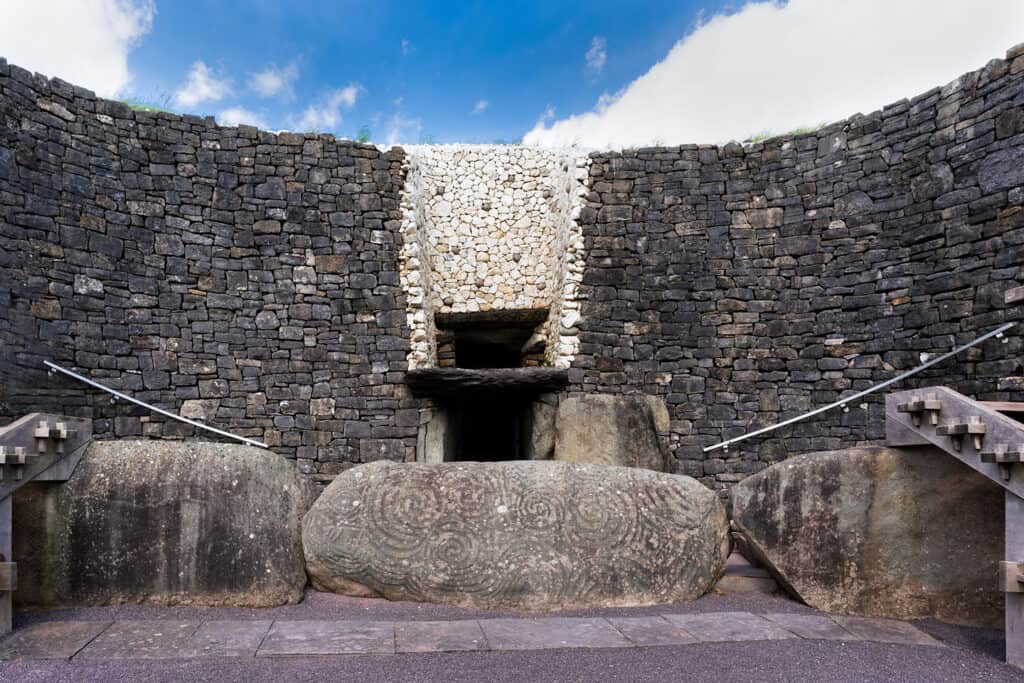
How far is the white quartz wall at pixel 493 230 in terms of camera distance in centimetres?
878

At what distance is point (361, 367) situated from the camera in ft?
27.5

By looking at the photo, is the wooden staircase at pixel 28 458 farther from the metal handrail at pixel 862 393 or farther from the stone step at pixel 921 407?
the metal handrail at pixel 862 393

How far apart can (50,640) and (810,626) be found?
14.2ft

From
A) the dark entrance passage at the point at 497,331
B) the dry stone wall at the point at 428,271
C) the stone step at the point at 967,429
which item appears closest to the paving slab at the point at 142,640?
the dry stone wall at the point at 428,271

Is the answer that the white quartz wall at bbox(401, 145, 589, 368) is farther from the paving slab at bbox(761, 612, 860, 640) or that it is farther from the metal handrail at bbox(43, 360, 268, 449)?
the paving slab at bbox(761, 612, 860, 640)

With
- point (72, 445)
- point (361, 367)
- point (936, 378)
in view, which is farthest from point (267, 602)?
point (936, 378)

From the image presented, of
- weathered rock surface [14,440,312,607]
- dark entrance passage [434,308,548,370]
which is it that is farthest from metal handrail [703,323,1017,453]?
weathered rock surface [14,440,312,607]

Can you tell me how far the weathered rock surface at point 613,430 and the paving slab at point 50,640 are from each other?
18.0 ft

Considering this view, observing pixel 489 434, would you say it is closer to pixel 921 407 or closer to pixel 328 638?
pixel 328 638

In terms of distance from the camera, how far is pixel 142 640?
11.4ft

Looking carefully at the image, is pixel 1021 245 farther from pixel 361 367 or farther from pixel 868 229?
pixel 361 367

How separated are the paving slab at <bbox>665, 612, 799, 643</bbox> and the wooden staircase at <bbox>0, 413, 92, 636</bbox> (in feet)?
12.5

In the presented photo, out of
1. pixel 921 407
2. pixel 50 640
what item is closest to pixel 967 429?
pixel 921 407

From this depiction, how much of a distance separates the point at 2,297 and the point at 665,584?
7.02 metres
